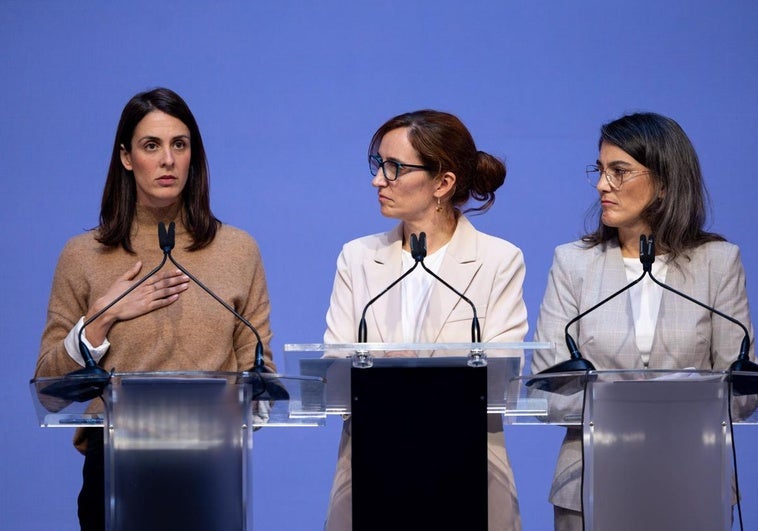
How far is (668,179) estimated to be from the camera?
10.0 ft

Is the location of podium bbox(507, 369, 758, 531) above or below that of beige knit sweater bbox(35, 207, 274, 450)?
below

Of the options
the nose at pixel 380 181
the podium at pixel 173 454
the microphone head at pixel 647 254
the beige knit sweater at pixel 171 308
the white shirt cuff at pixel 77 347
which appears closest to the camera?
the podium at pixel 173 454

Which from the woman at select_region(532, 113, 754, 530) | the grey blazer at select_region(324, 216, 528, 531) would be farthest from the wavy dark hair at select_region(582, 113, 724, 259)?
the grey blazer at select_region(324, 216, 528, 531)

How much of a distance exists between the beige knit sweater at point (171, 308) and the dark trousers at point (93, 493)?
0.22m

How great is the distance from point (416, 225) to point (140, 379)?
116 centimetres

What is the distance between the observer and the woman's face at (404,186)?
3082 mm

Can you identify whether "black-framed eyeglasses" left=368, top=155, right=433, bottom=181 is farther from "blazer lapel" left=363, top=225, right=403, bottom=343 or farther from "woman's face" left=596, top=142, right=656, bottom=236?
"woman's face" left=596, top=142, right=656, bottom=236

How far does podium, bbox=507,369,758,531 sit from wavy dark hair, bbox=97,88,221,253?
1273 mm

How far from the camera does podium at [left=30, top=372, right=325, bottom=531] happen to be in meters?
2.16

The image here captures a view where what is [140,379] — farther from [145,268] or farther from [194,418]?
[145,268]

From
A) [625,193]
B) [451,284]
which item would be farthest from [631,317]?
[451,284]

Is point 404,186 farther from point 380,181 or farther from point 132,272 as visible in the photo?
point 132,272

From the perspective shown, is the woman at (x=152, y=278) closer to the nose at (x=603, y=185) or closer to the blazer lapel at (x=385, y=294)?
the blazer lapel at (x=385, y=294)

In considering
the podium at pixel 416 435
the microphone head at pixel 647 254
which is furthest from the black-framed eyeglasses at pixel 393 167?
the podium at pixel 416 435
